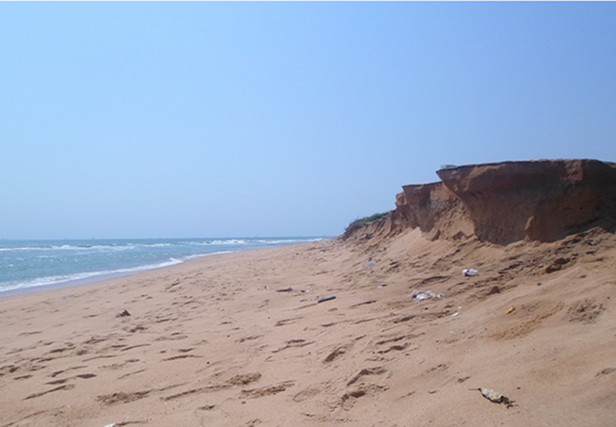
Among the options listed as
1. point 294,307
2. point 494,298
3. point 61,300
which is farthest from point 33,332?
point 494,298

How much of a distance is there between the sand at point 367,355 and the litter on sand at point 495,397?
35 mm

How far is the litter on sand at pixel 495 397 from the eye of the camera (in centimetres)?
265

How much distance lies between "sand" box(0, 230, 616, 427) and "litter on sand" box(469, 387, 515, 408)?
35mm

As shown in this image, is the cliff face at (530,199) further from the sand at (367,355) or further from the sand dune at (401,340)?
the sand at (367,355)

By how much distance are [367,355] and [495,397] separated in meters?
1.48

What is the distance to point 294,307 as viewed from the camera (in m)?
7.00

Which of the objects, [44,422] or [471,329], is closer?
[44,422]

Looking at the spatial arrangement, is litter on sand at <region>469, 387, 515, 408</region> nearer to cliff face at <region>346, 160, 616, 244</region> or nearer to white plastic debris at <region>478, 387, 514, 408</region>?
white plastic debris at <region>478, 387, 514, 408</region>

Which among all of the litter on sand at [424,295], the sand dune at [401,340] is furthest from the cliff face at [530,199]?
the litter on sand at [424,295]

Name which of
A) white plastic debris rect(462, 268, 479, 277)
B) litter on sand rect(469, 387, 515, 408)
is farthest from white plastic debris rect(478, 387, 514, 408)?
white plastic debris rect(462, 268, 479, 277)

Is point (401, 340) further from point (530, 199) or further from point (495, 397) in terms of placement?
point (530, 199)

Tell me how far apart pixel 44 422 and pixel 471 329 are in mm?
3869

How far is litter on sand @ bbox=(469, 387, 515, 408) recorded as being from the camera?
8.70 feet

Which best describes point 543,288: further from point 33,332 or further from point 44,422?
point 33,332
